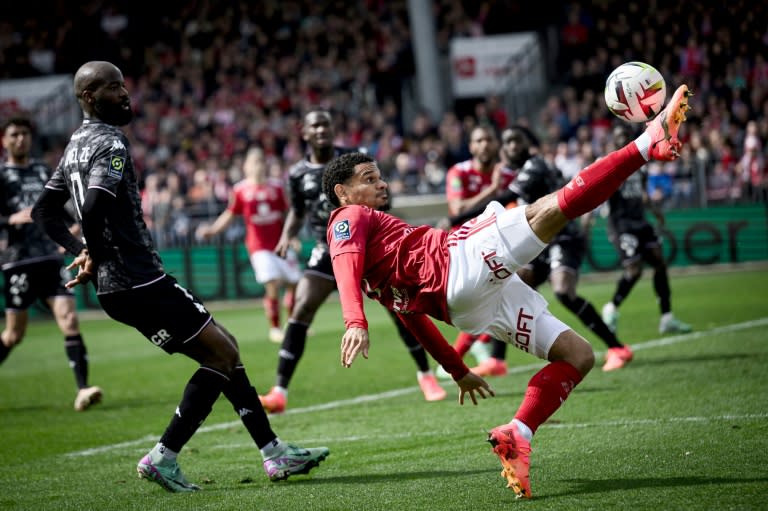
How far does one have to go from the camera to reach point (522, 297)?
18.1ft

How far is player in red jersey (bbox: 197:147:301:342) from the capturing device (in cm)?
1545

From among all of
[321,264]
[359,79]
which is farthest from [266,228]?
[359,79]

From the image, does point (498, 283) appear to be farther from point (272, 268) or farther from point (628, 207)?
point (272, 268)

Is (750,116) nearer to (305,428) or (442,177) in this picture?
(442,177)

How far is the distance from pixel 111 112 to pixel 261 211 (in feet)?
31.6

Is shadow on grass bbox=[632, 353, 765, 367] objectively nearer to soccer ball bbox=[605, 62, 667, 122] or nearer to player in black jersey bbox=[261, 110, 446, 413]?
player in black jersey bbox=[261, 110, 446, 413]

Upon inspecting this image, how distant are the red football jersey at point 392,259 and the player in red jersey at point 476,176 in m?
4.54

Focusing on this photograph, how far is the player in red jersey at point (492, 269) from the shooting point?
511 cm

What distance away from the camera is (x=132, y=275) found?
19.5ft

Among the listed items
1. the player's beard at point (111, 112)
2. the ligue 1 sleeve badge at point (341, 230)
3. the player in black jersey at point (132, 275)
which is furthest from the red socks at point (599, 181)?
the player's beard at point (111, 112)

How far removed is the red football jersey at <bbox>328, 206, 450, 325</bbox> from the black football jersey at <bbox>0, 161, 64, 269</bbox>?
5.49 metres

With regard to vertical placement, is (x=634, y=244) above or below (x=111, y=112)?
below

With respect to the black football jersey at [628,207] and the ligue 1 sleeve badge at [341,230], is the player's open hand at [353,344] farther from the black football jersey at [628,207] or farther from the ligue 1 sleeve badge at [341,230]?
the black football jersey at [628,207]

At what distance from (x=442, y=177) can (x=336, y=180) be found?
57.1 feet
